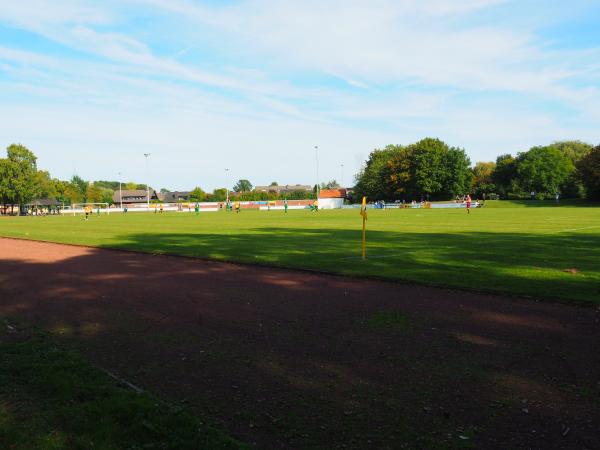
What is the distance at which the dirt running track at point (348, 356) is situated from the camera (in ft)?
15.1

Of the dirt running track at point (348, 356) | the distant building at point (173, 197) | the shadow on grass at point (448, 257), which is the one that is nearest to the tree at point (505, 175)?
the shadow on grass at point (448, 257)

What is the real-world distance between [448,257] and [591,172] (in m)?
68.1

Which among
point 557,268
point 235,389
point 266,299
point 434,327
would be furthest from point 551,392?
point 557,268

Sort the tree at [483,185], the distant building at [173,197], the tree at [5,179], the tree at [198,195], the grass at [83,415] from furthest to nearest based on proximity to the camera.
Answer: the distant building at [173,197] → the tree at [198,195] → the tree at [483,185] → the tree at [5,179] → the grass at [83,415]

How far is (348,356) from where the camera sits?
6.57 m

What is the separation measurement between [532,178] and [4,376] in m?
106

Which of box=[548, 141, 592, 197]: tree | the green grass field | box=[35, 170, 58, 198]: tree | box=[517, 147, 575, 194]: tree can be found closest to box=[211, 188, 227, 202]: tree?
box=[35, 170, 58, 198]: tree

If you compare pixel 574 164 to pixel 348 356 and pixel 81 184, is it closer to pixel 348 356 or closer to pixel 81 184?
pixel 348 356

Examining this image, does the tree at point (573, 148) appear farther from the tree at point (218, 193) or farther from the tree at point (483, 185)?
the tree at point (218, 193)

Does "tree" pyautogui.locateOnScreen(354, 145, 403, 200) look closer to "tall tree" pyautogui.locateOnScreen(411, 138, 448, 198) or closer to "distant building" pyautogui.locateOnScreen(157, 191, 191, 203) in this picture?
"tall tree" pyautogui.locateOnScreen(411, 138, 448, 198)

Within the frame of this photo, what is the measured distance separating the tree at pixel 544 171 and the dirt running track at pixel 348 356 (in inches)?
3865

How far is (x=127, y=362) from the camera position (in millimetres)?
6527

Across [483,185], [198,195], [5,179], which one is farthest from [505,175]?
[5,179]

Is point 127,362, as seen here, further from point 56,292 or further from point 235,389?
point 56,292
